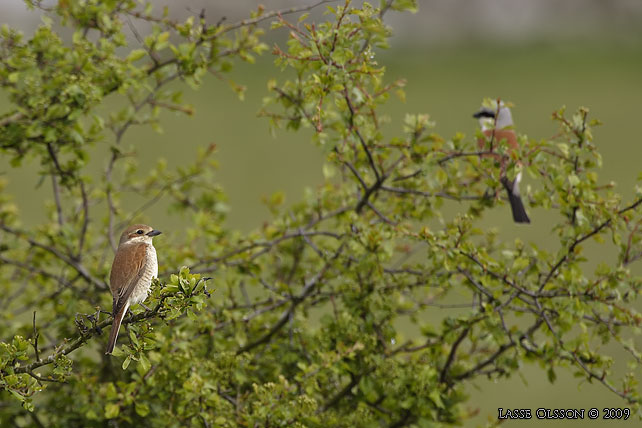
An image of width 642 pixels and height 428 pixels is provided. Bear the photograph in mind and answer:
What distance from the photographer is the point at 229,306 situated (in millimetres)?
4738

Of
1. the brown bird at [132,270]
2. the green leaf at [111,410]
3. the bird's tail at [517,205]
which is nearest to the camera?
the brown bird at [132,270]

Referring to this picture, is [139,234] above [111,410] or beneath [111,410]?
above

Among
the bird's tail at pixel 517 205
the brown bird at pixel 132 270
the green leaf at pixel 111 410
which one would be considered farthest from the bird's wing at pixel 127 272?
the bird's tail at pixel 517 205

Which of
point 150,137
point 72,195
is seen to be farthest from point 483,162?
point 150,137

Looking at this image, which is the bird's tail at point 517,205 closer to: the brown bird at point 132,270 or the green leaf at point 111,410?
the brown bird at point 132,270

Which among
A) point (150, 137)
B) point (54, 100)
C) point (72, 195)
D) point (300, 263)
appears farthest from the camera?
point (150, 137)

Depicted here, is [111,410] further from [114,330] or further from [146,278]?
[114,330]

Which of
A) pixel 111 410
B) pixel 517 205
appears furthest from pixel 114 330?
pixel 517 205

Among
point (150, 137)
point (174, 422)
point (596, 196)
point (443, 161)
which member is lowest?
point (174, 422)

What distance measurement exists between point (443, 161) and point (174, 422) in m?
1.96

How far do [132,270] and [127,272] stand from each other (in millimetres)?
23

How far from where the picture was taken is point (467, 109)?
2034 centimetres

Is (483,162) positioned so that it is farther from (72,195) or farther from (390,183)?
(72,195)

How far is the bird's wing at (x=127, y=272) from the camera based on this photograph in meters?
3.17
